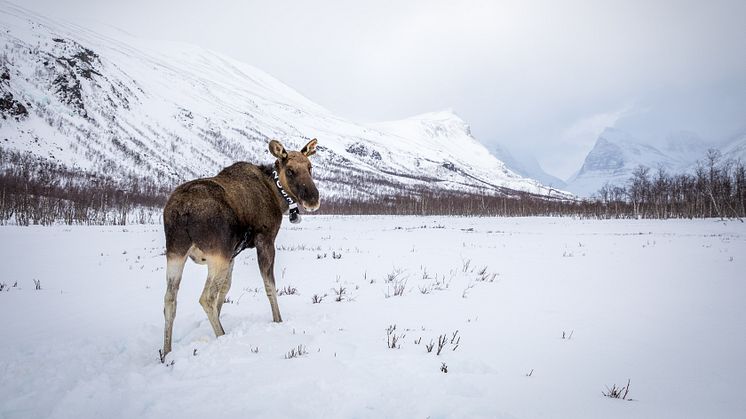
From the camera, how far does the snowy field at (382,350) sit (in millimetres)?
2783

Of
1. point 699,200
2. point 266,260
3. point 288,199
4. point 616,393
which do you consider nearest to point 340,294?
point 266,260

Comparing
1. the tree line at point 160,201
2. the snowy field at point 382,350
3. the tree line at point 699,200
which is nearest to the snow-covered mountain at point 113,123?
the tree line at point 160,201

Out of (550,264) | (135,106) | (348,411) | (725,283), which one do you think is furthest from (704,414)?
(135,106)

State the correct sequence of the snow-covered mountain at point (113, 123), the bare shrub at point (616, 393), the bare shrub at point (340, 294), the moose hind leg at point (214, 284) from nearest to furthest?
the bare shrub at point (616, 393)
the moose hind leg at point (214, 284)
the bare shrub at point (340, 294)
the snow-covered mountain at point (113, 123)

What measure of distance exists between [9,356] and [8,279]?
21.8ft

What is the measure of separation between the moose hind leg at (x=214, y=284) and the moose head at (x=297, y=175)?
1236 millimetres

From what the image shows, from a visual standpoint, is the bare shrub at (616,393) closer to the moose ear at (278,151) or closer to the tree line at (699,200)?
the moose ear at (278,151)

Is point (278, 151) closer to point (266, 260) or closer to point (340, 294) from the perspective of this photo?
point (266, 260)

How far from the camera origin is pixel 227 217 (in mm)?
3875

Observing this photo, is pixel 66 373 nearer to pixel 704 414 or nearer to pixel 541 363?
pixel 541 363

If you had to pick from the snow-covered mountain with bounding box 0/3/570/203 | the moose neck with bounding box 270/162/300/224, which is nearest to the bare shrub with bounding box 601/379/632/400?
the moose neck with bounding box 270/162/300/224

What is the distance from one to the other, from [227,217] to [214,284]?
0.80 meters

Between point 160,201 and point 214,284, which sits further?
point 160,201

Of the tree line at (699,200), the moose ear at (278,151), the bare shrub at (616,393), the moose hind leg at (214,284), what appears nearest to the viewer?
the bare shrub at (616,393)
